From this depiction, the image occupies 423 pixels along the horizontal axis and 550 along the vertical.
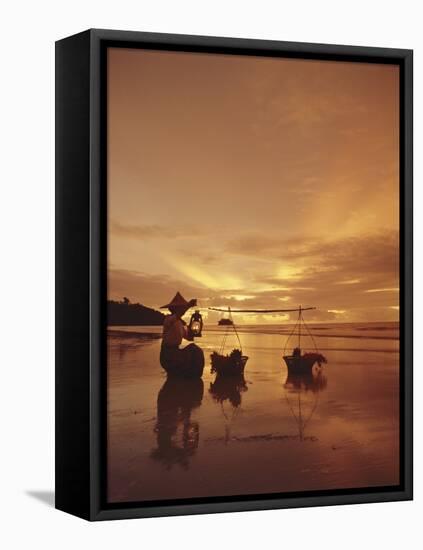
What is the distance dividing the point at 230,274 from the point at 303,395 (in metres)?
0.81

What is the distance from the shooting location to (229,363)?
9086 mm

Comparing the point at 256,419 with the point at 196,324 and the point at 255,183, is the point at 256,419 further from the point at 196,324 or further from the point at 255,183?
the point at 255,183

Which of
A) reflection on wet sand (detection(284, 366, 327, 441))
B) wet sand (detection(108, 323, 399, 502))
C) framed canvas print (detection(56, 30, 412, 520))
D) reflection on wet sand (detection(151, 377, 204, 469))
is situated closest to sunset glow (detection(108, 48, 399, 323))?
framed canvas print (detection(56, 30, 412, 520))

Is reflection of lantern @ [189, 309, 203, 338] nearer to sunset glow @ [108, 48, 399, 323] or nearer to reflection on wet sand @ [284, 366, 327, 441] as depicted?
sunset glow @ [108, 48, 399, 323]

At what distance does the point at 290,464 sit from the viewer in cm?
919

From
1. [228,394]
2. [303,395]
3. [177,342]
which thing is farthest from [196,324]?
[303,395]

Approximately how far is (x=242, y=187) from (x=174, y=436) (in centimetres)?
141

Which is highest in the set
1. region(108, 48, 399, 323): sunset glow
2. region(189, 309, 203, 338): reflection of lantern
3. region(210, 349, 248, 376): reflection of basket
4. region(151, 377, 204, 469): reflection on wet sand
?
region(108, 48, 399, 323): sunset glow

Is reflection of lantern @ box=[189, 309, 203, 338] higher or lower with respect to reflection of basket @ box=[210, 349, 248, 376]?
higher

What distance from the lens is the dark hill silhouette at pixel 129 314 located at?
346 inches

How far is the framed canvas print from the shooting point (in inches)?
346

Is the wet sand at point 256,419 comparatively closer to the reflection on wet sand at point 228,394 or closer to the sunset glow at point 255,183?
the reflection on wet sand at point 228,394

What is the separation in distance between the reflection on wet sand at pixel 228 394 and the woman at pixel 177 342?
0.53 ft

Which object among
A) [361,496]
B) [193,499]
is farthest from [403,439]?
[193,499]
